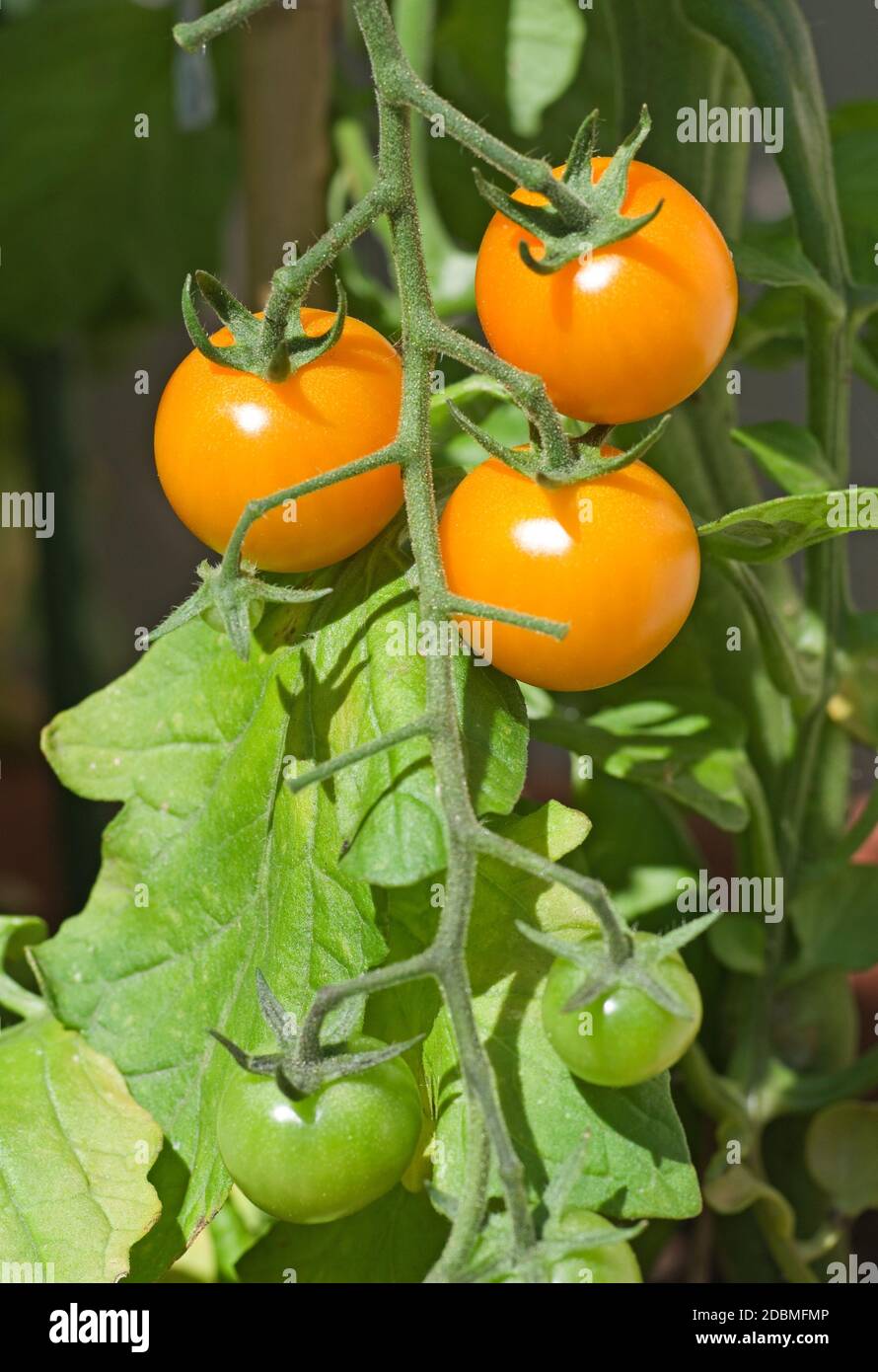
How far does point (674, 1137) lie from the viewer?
42 cm

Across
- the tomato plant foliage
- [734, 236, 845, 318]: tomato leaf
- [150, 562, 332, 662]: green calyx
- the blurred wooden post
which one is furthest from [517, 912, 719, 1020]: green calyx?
the blurred wooden post

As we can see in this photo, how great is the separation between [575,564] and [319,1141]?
17cm

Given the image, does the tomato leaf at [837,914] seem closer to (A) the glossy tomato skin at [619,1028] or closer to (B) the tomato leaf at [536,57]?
(A) the glossy tomato skin at [619,1028]

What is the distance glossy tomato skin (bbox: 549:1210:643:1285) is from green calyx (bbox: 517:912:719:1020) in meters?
0.05

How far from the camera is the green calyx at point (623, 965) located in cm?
35

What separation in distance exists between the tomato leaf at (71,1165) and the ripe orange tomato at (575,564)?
8.8 inches

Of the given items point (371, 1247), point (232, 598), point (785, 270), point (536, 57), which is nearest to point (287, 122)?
point (536, 57)

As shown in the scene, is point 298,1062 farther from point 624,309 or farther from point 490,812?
point 624,309

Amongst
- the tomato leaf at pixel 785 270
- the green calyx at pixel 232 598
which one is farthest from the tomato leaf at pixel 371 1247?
the tomato leaf at pixel 785 270

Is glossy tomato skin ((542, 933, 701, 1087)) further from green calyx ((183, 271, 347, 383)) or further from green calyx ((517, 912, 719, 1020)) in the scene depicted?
green calyx ((183, 271, 347, 383))

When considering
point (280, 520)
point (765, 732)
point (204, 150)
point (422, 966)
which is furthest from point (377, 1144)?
point (204, 150)

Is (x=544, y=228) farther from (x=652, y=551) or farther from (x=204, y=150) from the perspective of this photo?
(x=204, y=150)

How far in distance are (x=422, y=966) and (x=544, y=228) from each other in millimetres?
192

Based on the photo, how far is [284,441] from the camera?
385 millimetres
